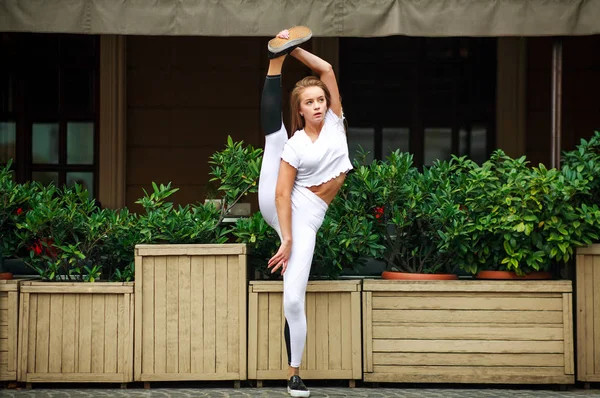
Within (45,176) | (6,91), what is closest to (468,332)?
(45,176)

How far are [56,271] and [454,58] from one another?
527 cm

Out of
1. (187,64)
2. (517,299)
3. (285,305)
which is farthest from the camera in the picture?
(187,64)

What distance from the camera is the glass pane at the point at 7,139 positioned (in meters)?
9.35

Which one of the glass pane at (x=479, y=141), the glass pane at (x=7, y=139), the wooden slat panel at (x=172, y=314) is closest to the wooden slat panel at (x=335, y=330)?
the wooden slat panel at (x=172, y=314)

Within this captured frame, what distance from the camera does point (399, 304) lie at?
567cm

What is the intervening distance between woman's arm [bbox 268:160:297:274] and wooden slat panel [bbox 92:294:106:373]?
126cm

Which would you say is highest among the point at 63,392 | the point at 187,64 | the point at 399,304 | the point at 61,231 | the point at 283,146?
the point at 187,64

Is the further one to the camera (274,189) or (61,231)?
(61,231)

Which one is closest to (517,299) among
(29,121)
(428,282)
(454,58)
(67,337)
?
(428,282)

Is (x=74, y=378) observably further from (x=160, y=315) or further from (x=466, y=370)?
(x=466, y=370)

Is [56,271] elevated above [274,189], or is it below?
below

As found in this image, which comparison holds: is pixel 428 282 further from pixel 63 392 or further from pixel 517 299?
pixel 63 392

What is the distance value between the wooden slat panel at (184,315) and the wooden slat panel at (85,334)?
1.91ft

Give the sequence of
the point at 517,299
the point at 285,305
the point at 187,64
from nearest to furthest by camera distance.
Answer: the point at 285,305
the point at 517,299
the point at 187,64
